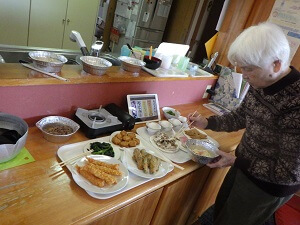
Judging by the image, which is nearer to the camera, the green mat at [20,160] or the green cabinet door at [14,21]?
the green mat at [20,160]

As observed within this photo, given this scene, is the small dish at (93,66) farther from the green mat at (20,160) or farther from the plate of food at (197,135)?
the plate of food at (197,135)

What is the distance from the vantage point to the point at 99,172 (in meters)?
0.94

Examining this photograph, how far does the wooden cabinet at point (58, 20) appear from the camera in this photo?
314 cm

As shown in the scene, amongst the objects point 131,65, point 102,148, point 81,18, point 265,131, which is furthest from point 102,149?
point 81,18

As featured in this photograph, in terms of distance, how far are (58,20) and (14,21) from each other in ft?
1.84

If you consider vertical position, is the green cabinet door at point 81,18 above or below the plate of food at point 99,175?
above

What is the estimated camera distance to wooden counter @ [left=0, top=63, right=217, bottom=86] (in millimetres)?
1038

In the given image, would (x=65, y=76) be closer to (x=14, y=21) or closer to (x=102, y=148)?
(x=102, y=148)

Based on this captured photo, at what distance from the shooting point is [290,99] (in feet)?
3.17

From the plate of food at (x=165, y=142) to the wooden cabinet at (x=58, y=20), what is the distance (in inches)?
107

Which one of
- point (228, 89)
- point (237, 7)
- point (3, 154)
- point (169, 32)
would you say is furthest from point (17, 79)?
point (169, 32)

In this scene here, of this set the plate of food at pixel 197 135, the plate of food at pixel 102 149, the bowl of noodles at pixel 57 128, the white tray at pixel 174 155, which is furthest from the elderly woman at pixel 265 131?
the bowl of noodles at pixel 57 128

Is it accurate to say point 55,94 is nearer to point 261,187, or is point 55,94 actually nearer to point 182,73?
point 182,73

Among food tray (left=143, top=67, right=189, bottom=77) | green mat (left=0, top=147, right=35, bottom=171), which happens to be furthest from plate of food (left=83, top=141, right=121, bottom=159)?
food tray (left=143, top=67, right=189, bottom=77)
